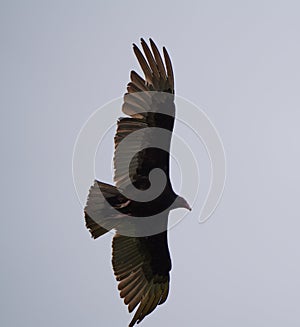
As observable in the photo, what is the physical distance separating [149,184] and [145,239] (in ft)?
5.37

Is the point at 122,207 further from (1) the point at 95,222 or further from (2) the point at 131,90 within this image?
(2) the point at 131,90

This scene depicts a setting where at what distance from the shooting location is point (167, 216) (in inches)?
626

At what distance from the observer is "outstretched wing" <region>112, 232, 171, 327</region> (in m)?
16.4

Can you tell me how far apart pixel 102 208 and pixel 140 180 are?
3.02 ft

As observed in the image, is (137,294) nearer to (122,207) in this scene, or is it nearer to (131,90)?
(122,207)

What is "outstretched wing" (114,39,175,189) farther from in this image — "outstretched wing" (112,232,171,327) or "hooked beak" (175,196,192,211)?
"outstretched wing" (112,232,171,327)

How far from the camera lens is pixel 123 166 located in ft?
50.4

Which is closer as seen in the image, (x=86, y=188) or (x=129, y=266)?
(x=86, y=188)

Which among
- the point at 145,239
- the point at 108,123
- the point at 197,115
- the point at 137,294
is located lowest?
the point at 137,294

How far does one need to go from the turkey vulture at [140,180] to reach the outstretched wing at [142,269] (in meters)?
0.02

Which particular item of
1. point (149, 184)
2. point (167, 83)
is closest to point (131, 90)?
point (167, 83)

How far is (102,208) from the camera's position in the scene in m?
15.3

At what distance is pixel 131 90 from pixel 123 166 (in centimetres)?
149

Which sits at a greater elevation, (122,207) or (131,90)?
(131,90)
